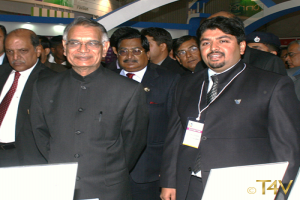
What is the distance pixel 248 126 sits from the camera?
1583 mm

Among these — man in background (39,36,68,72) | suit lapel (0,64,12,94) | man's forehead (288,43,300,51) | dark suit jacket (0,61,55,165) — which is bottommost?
dark suit jacket (0,61,55,165)

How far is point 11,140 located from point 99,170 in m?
1.13

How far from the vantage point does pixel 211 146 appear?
164 cm

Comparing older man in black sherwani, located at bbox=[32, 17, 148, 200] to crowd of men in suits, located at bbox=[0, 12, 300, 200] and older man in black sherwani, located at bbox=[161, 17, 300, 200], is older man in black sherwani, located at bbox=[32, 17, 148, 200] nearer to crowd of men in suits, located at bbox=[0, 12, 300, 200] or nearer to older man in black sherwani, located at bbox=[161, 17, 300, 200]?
crowd of men in suits, located at bbox=[0, 12, 300, 200]

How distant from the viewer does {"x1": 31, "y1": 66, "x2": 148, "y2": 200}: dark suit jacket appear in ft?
5.59

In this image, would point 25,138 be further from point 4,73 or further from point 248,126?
point 248,126

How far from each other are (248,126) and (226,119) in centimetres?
13

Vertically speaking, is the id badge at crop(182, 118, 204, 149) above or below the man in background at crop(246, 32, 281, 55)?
below

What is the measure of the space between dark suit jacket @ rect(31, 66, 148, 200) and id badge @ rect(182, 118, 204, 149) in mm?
355

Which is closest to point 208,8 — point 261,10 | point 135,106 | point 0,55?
point 261,10

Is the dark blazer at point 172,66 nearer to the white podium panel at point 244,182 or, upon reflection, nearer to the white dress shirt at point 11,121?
the white dress shirt at point 11,121

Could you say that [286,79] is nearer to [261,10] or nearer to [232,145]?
[232,145]

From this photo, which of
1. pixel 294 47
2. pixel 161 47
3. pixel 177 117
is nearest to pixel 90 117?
pixel 177 117

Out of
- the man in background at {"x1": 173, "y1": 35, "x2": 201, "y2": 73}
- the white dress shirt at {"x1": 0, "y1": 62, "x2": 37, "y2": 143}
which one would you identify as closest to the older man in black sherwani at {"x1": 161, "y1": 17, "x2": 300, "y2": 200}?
the white dress shirt at {"x1": 0, "y1": 62, "x2": 37, "y2": 143}
